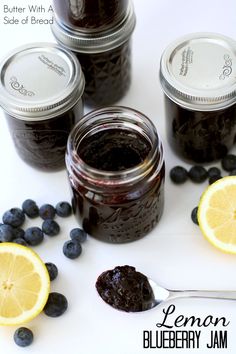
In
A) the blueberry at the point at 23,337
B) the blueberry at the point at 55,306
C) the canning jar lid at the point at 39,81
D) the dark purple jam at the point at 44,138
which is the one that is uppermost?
the canning jar lid at the point at 39,81

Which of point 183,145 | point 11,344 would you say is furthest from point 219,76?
point 11,344

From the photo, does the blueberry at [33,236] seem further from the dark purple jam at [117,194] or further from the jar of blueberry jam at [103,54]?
the jar of blueberry jam at [103,54]

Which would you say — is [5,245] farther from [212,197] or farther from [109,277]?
[212,197]

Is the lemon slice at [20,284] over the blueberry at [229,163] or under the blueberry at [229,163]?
under

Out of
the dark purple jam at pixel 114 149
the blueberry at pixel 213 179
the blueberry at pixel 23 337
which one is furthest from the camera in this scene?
the blueberry at pixel 213 179

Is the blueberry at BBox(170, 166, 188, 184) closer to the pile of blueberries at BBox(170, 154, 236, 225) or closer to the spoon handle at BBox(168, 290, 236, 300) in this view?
the pile of blueberries at BBox(170, 154, 236, 225)

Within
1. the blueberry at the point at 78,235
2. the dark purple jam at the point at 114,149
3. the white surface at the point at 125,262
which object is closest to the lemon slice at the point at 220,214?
the white surface at the point at 125,262

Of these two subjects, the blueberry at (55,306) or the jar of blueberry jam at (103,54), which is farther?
the jar of blueberry jam at (103,54)

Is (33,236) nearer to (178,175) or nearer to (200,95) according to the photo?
(178,175)
